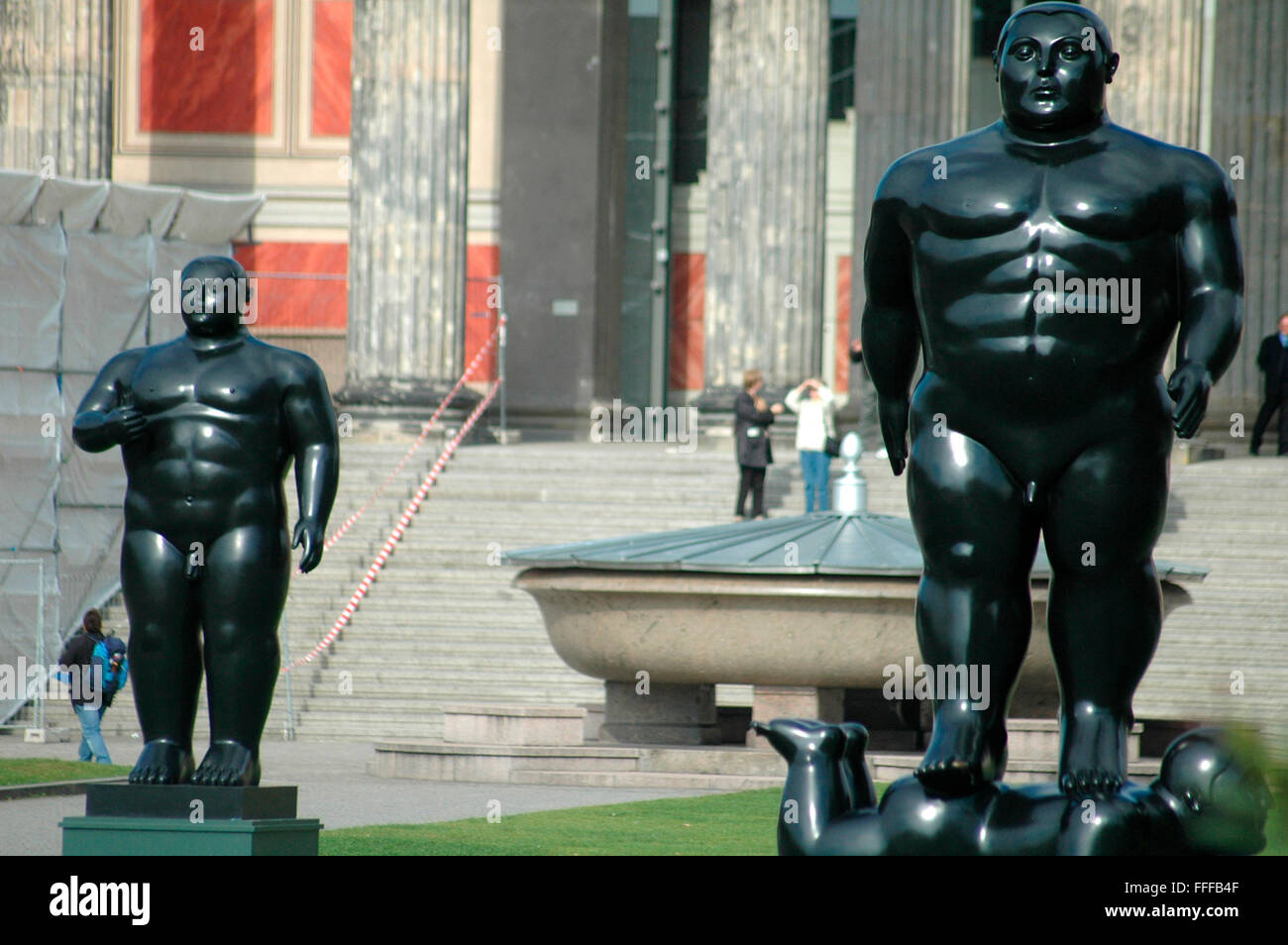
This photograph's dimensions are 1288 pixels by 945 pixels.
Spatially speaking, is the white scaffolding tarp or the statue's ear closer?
the statue's ear

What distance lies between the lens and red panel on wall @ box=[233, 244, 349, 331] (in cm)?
3247

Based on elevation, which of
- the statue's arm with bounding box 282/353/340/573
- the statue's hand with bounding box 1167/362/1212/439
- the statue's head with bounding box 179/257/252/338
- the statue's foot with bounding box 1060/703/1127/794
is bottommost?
the statue's foot with bounding box 1060/703/1127/794

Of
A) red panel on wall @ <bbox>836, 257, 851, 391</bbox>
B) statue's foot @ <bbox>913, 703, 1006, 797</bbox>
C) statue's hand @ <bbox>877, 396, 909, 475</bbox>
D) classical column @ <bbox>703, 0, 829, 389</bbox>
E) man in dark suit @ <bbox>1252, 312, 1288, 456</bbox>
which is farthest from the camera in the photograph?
red panel on wall @ <bbox>836, 257, 851, 391</bbox>

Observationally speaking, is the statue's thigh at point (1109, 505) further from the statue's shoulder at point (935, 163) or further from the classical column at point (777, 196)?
the classical column at point (777, 196)

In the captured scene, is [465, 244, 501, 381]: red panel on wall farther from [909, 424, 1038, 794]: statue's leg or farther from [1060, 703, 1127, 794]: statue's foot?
[1060, 703, 1127, 794]: statue's foot

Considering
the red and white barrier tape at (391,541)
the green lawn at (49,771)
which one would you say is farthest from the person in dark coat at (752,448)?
the green lawn at (49,771)

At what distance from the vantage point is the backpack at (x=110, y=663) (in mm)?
17000

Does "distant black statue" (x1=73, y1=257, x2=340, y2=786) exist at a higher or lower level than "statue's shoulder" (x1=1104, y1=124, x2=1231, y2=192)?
lower

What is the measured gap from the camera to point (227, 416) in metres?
8.12

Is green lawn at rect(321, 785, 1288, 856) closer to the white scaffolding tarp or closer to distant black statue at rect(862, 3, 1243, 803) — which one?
distant black statue at rect(862, 3, 1243, 803)

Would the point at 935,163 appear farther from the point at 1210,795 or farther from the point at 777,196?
the point at 777,196

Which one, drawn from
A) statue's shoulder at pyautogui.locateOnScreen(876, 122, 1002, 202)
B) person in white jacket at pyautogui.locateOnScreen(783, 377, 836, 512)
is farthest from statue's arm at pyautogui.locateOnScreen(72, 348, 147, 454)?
person in white jacket at pyautogui.locateOnScreen(783, 377, 836, 512)

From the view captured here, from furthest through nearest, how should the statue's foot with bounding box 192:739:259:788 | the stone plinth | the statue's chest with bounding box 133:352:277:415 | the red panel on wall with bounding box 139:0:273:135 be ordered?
1. the red panel on wall with bounding box 139:0:273:135
2. the stone plinth
3. the statue's chest with bounding box 133:352:277:415
4. the statue's foot with bounding box 192:739:259:788

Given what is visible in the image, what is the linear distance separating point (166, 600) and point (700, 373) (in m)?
26.0
